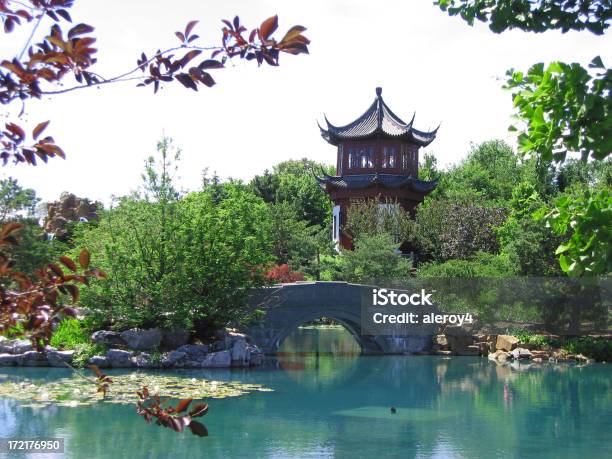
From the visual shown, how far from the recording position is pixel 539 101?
10.3ft

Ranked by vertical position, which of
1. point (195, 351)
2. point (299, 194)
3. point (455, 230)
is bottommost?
point (195, 351)

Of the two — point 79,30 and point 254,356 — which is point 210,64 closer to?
point 79,30

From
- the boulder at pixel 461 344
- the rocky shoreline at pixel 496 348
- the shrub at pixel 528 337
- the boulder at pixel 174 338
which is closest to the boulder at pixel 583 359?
the rocky shoreline at pixel 496 348

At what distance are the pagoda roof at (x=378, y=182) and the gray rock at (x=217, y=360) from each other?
12.8 m

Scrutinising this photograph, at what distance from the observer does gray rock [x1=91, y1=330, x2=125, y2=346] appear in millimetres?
14734

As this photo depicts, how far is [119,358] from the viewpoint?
14281 millimetres

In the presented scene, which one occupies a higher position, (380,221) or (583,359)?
(380,221)

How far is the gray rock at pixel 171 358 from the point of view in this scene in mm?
14516

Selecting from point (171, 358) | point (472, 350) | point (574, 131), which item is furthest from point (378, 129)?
point (574, 131)

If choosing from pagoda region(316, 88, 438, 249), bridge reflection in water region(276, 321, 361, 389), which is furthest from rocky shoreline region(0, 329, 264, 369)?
pagoda region(316, 88, 438, 249)

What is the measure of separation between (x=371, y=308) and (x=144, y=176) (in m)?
6.80

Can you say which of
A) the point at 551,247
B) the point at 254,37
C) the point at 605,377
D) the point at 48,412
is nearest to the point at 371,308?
the point at 551,247

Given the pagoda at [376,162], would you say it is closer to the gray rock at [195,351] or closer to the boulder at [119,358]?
the gray rock at [195,351]

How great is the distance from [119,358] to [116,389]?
3.68 meters
